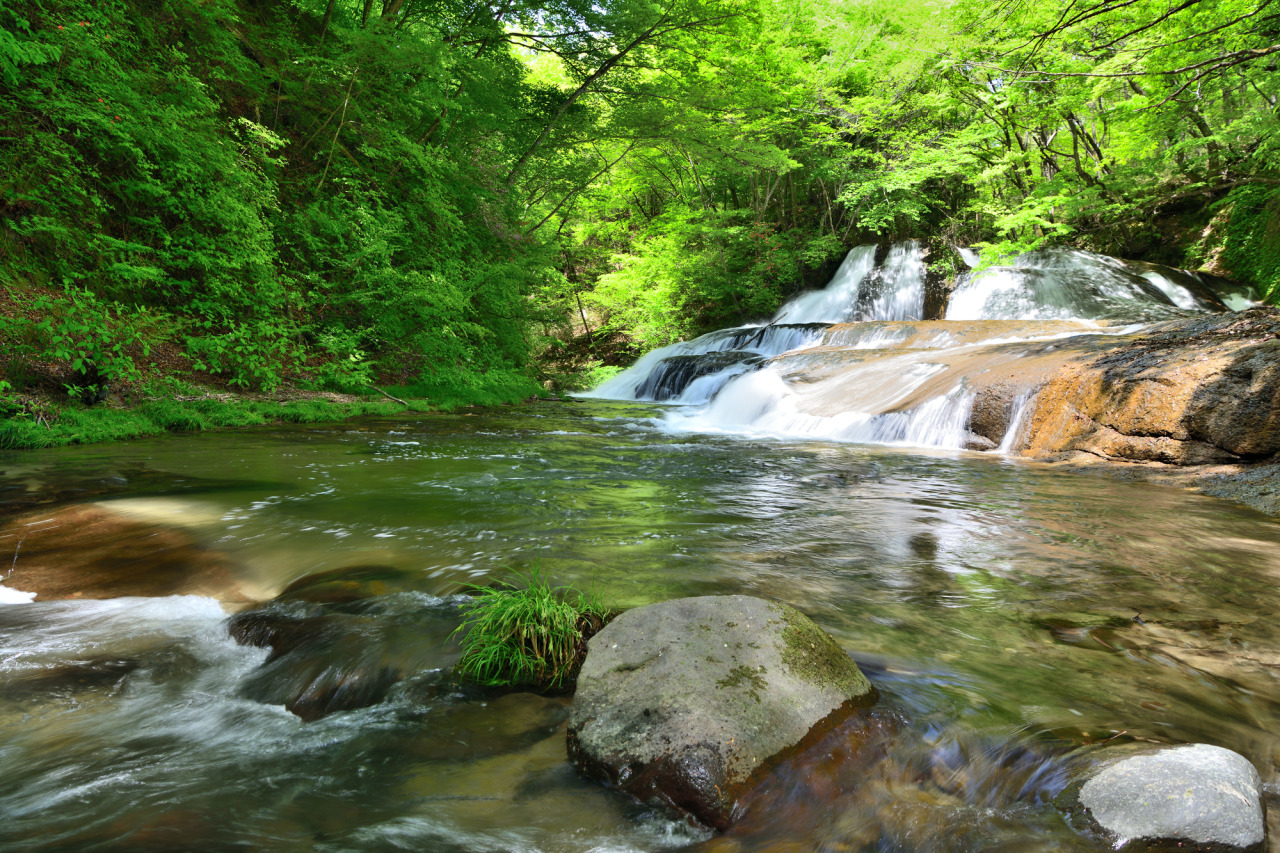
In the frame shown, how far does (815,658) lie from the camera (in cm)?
221

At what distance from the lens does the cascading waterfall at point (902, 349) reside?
8.92 m

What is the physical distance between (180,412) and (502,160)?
8.55 m

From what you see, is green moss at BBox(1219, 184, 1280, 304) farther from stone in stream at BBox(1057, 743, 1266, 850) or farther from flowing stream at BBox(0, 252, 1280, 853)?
stone in stream at BBox(1057, 743, 1266, 850)

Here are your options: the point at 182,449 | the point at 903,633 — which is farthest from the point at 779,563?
the point at 182,449

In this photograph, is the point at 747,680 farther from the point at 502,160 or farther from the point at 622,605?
the point at 502,160

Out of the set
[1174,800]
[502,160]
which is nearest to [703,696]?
[1174,800]

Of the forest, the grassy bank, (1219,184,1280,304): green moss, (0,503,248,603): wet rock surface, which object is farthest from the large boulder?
(1219,184,1280,304): green moss

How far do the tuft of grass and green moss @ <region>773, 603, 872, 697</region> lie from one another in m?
0.90

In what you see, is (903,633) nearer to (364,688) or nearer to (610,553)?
(610,553)

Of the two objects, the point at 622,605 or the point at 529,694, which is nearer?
the point at 529,694

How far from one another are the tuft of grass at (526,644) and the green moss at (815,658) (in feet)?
A: 2.96

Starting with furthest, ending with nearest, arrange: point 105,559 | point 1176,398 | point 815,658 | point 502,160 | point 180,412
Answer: point 502,160
point 180,412
point 1176,398
point 105,559
point 815,658

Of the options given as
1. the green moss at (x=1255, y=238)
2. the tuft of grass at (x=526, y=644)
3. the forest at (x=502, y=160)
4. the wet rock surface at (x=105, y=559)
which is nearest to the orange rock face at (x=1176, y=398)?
the forest at (x=502, y=160)

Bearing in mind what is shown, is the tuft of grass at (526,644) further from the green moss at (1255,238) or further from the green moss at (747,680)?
the green moss at (1255,238)
